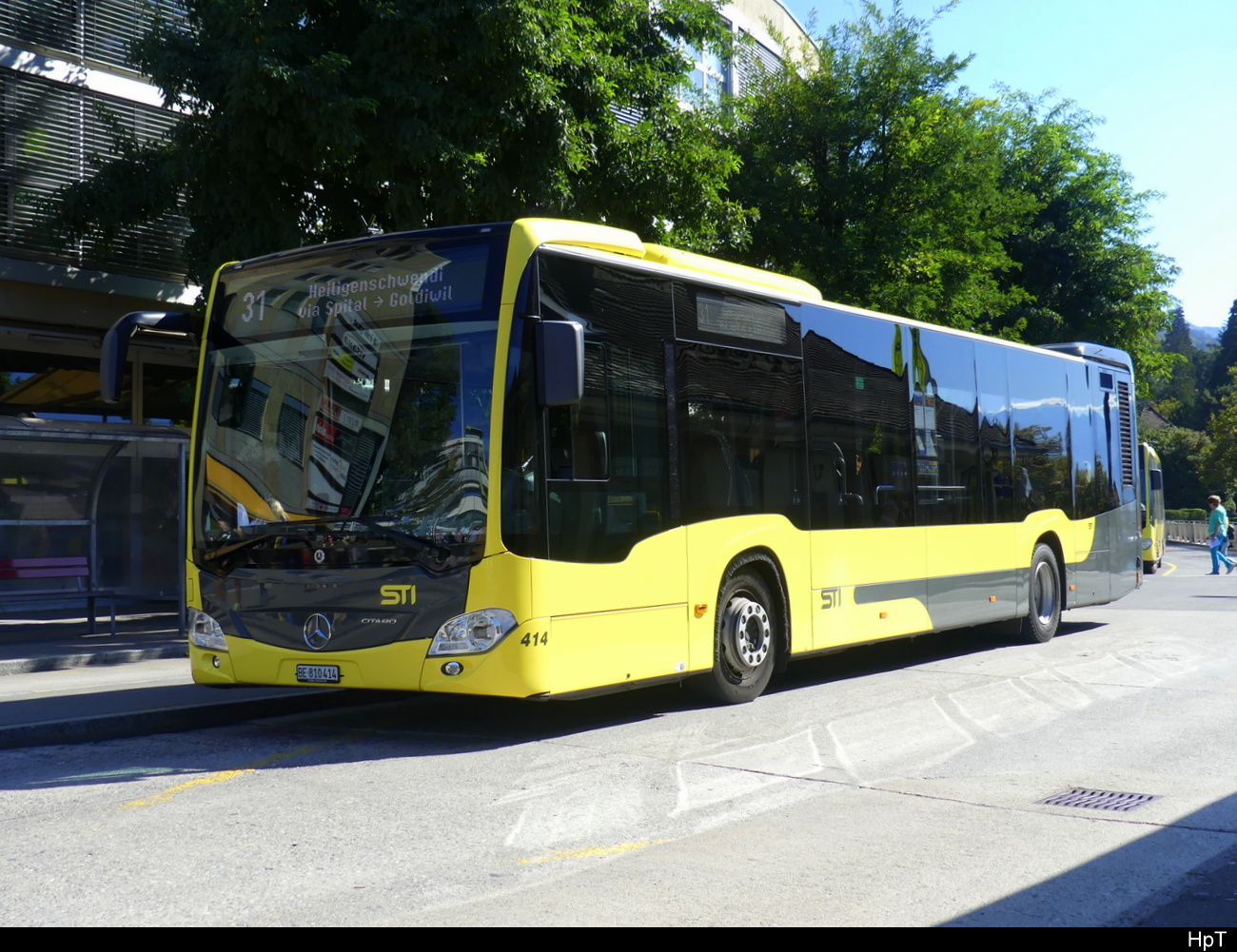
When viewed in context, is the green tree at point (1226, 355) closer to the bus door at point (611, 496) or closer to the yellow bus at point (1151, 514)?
the yellow bus at point (1151, 514)

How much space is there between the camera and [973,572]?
12.7 metres

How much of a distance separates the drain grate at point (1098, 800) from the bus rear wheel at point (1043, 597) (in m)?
7.85

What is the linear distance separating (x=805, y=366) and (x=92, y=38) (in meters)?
12.5

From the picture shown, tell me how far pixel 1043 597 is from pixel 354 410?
944cm

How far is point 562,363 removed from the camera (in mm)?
7352

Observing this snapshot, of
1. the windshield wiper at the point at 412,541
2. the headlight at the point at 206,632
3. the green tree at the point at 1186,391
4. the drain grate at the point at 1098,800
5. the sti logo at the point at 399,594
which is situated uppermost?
the green tree at the point at 1186,391

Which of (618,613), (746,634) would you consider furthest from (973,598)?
(618,613)

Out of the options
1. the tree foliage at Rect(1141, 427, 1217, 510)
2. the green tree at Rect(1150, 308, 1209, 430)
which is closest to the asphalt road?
the tree foliage at Rect(1141, 427, 1217, 510)

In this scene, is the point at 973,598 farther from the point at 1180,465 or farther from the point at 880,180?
the point at 1180,465

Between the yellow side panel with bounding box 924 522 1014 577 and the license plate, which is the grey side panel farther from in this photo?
the license plate

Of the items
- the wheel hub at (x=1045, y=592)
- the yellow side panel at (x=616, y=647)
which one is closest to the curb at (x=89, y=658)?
the yellow side panel at (x=616, y=647)

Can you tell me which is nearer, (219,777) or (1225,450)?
(219,777)

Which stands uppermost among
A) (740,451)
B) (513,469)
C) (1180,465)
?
(1180,465)

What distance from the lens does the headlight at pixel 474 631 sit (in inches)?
291
